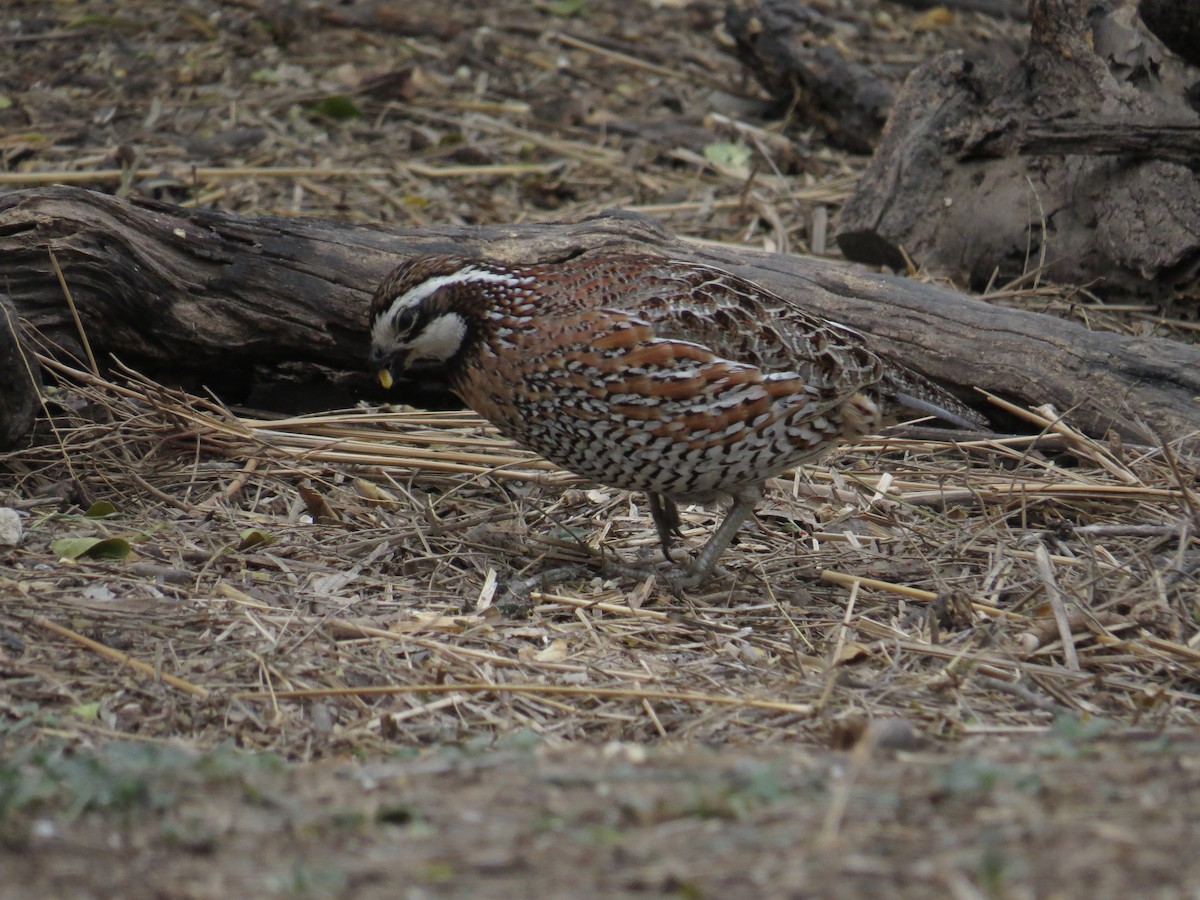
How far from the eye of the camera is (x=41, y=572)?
4336mm

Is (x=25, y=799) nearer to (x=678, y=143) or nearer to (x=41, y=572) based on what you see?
(x=41, y=572)

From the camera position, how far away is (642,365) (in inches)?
171

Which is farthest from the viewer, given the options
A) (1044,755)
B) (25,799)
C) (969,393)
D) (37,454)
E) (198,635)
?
(969,393)

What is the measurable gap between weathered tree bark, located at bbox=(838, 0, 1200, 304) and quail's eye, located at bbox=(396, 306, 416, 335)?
3.16 meters

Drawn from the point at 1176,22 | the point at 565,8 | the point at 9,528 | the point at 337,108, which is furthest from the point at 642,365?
the point at 565,8

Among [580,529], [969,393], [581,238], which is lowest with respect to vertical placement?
[580,529]

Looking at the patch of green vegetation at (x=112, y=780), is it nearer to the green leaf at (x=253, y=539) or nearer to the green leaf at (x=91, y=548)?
the green leaf at (x=91, y=548)

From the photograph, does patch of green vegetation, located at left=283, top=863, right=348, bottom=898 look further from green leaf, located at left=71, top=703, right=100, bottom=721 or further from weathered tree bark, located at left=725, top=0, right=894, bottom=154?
weathered tree bark, located at left=725, top=0, right=894, bottom=154

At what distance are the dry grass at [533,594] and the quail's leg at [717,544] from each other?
78 mm

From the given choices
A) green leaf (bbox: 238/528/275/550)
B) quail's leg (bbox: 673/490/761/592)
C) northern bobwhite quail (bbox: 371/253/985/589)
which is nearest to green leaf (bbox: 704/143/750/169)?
northern bobwhite quail (bbox: 371/253/985/589)

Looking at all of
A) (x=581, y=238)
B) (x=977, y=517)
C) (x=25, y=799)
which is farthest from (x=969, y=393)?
(x=25, y=799)

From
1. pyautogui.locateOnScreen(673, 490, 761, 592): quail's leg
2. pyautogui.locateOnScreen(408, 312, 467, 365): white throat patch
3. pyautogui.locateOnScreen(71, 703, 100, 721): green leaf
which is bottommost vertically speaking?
pyautogui.locateOnScreen(71, 703, 100, 721): green leaf

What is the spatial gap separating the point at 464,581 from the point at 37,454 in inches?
70.2

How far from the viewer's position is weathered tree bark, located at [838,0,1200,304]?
6.66 metres
